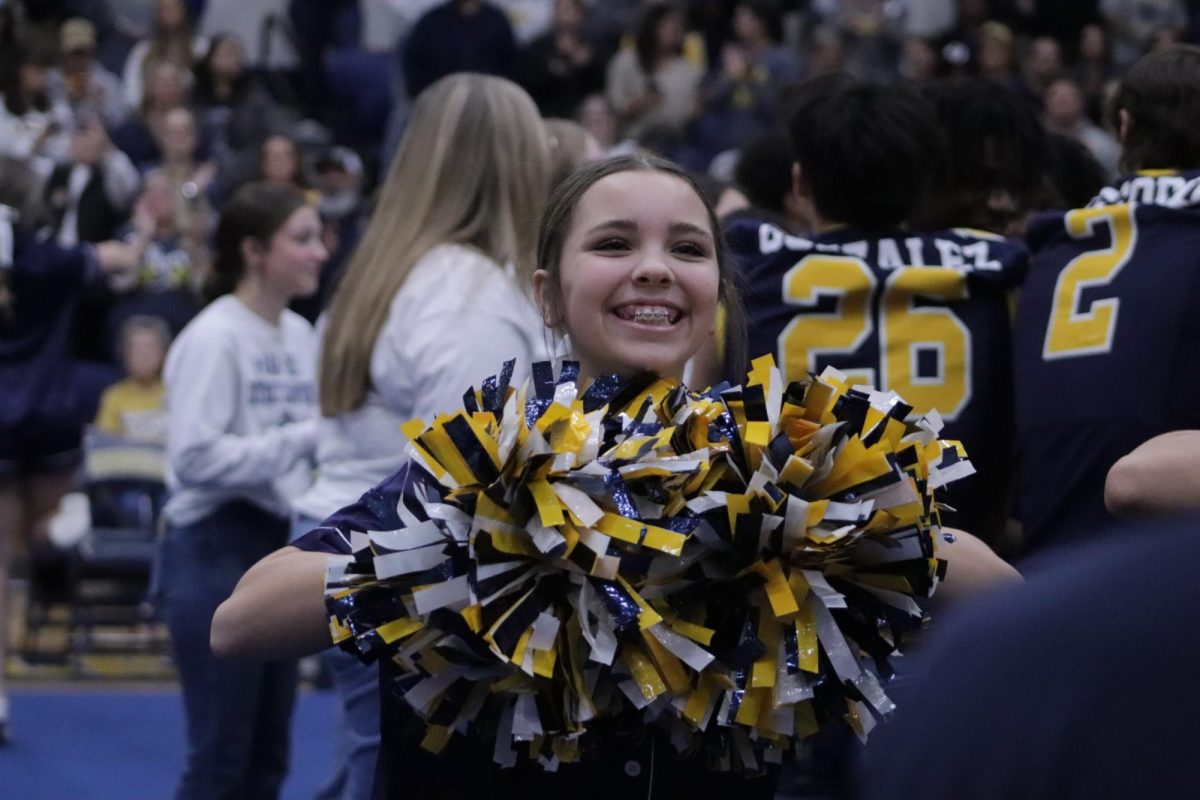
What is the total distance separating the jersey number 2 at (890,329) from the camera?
10.2 ft

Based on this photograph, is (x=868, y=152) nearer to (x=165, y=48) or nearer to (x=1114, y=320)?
(x=1114, y=320)

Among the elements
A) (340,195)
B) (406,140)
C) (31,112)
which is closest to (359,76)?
(340,195)

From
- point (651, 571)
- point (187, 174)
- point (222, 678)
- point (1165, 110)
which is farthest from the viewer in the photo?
point (187, 174)

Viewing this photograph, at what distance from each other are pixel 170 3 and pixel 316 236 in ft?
25.8

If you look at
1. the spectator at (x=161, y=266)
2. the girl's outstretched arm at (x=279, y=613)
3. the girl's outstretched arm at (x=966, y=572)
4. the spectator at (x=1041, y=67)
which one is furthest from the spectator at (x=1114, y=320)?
the spectator at (x=1041, y=67)

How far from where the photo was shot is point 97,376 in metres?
9.20

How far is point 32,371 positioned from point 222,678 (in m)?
2.57

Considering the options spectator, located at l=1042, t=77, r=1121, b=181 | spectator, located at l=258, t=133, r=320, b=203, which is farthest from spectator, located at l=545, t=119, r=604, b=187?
spectator, located at l=1042, t=77, r=1121, b=181

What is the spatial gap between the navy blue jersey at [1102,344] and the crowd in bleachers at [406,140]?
13cm

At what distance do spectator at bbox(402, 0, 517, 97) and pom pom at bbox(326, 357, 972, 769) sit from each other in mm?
10019

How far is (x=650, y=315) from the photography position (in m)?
2.08

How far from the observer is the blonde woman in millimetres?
3143

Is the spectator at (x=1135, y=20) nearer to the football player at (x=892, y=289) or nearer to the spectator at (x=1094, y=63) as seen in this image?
the spectator at (x=1094, y=63)

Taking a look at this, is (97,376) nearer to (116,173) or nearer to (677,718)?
(116,173)
